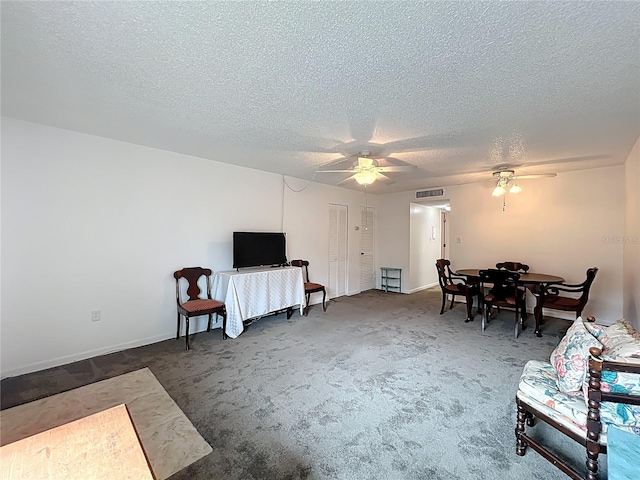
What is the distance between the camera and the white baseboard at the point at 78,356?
2.82 m

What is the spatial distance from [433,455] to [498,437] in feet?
1.78

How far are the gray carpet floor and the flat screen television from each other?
1.05 meters

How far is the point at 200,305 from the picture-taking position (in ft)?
11.9

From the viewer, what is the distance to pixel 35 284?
288 cm

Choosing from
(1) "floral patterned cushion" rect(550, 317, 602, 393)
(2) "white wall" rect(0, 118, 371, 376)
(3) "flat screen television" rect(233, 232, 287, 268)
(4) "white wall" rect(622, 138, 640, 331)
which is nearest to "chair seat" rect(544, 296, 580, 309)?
(4) "white wall" rect(622, 138, 640, 331)

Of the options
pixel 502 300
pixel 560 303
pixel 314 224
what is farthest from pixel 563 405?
pixel 314 224

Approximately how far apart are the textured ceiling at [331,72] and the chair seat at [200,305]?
6.74 feet

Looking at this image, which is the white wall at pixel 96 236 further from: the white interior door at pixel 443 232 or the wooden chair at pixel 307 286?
the white interior door at pixel 443 232

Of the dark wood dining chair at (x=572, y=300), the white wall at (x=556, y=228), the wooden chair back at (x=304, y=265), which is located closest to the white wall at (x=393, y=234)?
the white wall at (x=556, y=228)

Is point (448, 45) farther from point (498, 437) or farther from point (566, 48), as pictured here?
point (498, 437)

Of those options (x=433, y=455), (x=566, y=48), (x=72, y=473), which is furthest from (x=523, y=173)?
(x=72, y=473)

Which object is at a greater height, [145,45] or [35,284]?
[145,45]

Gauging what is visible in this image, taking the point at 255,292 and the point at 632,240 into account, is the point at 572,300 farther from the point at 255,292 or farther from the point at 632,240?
the point at 255,292

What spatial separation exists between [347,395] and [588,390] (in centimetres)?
163
